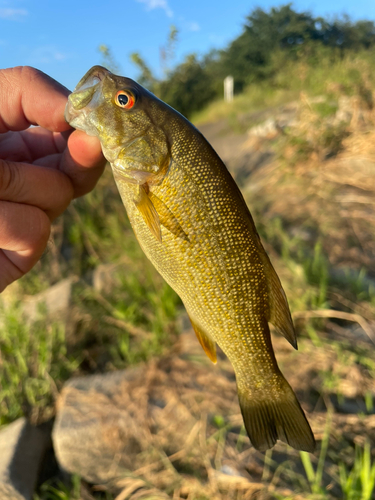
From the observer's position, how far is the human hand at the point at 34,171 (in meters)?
1.42

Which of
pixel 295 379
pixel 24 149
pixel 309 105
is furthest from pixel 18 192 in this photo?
pixel 309 105

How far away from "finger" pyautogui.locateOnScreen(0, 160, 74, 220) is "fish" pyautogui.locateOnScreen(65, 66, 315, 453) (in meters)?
0.29

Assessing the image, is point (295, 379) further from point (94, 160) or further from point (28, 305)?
point (28, 305)

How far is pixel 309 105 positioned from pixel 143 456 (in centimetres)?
711

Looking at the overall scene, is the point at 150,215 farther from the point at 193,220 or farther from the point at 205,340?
A: the point at 205,340

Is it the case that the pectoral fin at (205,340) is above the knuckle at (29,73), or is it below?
below

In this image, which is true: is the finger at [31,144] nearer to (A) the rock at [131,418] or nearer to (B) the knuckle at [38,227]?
(B) the knuckle at [38,227]

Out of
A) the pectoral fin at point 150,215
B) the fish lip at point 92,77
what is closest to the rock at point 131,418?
the pectoral fin at point 150,215

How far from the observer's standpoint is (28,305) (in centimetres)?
443

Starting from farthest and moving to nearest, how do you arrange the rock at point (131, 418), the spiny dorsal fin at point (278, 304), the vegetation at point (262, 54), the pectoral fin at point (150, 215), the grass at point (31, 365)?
1. the vegetation at point (262, 54)
2. the grass at point (31, 365)
3. the rock at point (131, 418)
4. the spiny dorsal fin at point (278, 304)
5. the pectoral fin at point (150, 215)

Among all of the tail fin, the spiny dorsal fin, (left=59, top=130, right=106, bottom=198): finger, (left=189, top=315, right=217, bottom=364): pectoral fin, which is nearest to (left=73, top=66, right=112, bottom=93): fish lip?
(left=59, top=130, right=106, bottom=198): finger

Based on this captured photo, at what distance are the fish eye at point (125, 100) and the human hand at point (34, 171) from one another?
0.20 m

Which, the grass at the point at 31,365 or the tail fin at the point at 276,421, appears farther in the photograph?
the grass at the point at 31,365

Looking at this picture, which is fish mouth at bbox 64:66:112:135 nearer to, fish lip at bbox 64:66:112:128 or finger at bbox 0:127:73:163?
fish lip at bbox 64:66:112:128
